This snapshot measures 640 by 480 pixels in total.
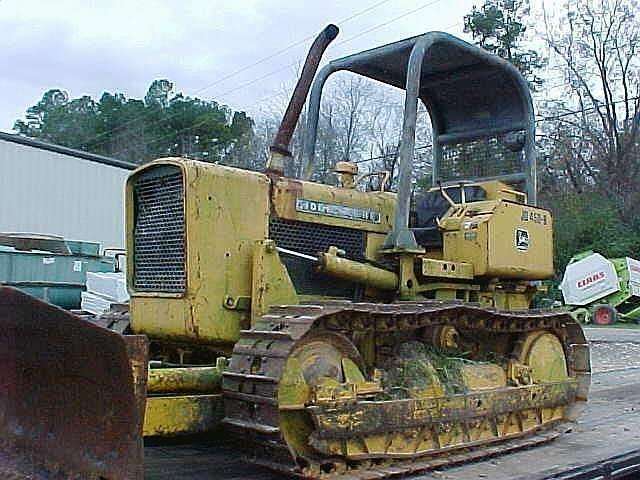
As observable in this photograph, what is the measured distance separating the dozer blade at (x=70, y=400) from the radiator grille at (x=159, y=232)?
152 centimetres

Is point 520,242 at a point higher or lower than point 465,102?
lower

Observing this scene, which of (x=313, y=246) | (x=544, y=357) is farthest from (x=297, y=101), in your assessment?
(x=544, y=357)

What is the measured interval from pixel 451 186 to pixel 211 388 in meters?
3.19

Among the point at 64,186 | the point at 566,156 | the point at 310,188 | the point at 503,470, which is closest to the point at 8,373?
the point at 310,188

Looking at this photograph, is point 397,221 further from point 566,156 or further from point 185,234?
point 566,156

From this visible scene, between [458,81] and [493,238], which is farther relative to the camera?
[458,81]

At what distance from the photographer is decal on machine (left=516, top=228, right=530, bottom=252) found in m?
7.02

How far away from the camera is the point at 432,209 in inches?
286

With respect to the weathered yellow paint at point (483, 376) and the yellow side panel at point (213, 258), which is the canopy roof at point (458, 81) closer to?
the yellow side panel at point (213, 258)

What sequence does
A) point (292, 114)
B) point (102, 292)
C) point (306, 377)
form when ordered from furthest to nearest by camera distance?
point (102, 292), point (292, 114), point (306, 377)

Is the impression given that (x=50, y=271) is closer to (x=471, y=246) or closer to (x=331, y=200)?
(x=331, y=200)

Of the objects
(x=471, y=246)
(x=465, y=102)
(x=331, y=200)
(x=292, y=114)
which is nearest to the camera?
(x=292, y=114)

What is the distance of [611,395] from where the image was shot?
9930 mm

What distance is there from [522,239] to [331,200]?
174cm
